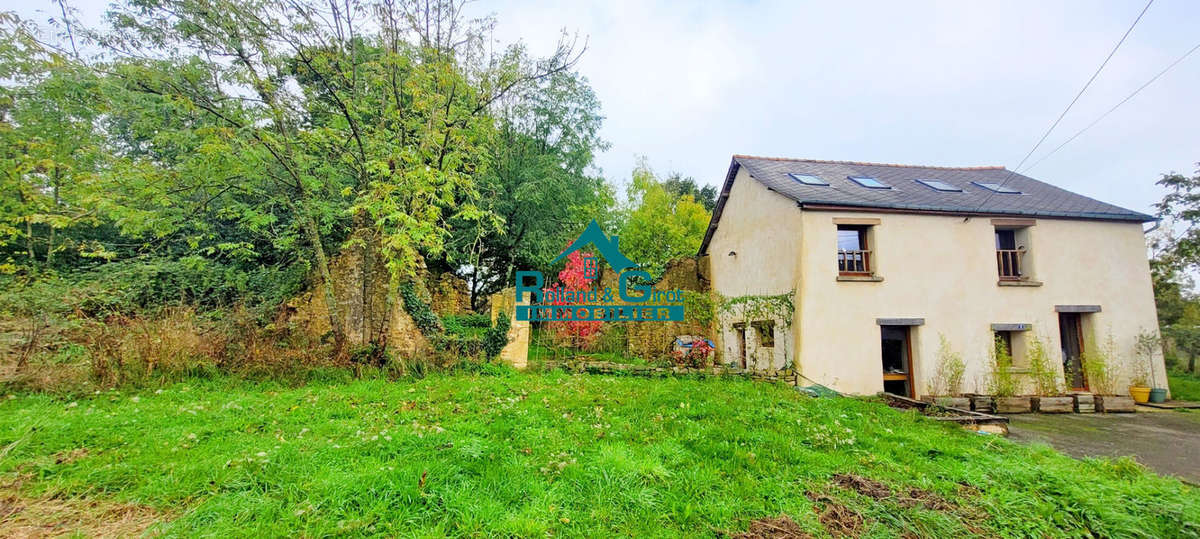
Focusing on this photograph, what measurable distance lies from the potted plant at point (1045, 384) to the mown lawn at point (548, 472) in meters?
4.84

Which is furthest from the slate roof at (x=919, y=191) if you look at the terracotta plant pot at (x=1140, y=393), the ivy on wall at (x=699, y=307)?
the terracotta plant pot at (x=1140, y=393)

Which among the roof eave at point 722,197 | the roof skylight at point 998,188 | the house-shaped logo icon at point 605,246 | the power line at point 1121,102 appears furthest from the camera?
the roof eave at point 722,197

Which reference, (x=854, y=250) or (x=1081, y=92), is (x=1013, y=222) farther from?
(x=854, y=250)

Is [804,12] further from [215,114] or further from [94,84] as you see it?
[94,84]

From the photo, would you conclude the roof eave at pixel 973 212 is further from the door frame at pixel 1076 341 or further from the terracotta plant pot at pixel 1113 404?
the terracotta plant pot at pixel 1113 404

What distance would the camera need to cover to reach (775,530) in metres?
2.69

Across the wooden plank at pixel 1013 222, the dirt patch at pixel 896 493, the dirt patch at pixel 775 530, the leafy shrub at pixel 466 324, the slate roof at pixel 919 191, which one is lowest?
the dirt patch at pixel 775 530

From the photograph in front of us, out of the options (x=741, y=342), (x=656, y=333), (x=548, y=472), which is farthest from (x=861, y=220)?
(x=548, y=472)

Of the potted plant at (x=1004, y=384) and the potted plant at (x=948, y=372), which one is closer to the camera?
the potted plant at (x=1004, y=384)

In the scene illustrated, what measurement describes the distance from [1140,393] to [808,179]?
334 inches

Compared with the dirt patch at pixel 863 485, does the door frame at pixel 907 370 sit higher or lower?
higher

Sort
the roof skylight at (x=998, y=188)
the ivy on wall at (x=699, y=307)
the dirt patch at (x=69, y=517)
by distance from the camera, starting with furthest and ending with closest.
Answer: the roof skylight at (x=998, y=188) → the ivy on wall at (x=699, y=307) → the dirt patch at (x=69, y=517)

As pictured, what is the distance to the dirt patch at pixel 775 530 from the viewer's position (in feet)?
8.55

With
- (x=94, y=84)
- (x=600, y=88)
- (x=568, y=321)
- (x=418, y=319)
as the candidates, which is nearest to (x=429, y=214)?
(x=418, y=319)
